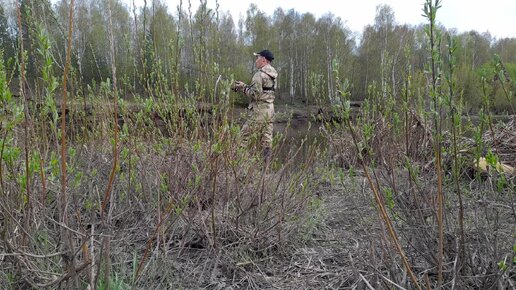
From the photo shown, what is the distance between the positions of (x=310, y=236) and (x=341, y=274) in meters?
0.58

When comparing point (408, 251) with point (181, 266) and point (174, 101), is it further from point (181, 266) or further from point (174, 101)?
point (174, 101)

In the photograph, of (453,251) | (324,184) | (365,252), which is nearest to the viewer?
(453,251)

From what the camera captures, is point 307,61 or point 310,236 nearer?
point 310,236

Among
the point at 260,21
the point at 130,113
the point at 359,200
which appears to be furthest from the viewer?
the point at 260,21

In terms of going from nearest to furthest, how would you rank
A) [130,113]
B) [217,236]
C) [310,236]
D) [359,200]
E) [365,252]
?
1. [365,252]
2. [217,236]
3. [310,236]
4. [130,113]
5. [359,200]

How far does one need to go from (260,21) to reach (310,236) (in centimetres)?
3049

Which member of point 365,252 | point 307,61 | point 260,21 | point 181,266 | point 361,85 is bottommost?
point 181,266

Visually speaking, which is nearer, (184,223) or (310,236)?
(184,223)

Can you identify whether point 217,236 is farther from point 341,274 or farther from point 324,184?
point 324,184

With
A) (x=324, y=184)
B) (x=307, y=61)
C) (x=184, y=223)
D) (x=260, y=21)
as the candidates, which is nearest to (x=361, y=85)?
(x=307, y=61)

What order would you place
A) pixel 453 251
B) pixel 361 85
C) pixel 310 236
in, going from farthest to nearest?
pixel 361 85
pixel 310 236
pixel 453 251

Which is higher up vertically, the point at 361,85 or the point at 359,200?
the point at 361,85

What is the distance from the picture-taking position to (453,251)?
1.65 m

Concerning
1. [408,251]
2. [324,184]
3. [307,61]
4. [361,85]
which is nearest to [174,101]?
[408,251]
